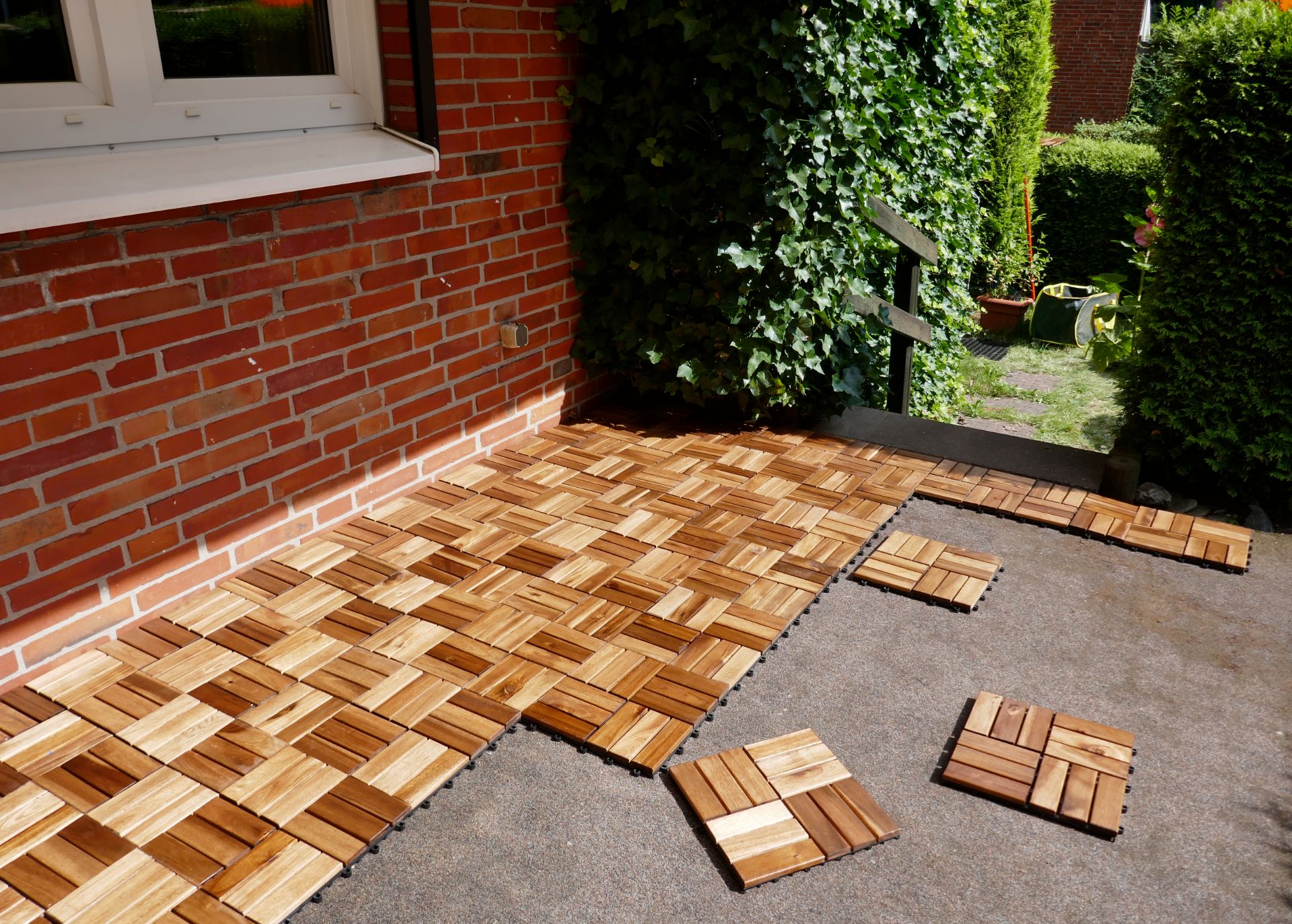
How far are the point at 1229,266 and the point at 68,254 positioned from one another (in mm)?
3246

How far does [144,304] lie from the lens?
2379 mm

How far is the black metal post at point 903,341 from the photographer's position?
14.0 feet

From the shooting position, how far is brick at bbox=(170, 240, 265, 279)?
2.44 metres

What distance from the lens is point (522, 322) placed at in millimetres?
3629

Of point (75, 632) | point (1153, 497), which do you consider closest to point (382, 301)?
point (75, 632)

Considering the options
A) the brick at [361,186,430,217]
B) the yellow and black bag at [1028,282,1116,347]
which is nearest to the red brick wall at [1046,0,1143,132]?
the yellow and black bag at [1028,282,1116,347]

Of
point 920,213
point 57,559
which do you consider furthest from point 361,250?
point 920,213

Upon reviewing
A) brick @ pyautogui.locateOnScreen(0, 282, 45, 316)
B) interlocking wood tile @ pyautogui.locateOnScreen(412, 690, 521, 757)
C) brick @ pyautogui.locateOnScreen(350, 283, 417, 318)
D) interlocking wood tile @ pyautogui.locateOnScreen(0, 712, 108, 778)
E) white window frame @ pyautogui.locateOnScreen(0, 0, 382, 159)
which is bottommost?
interlocking wood tile @ pyautogui.locateOnScreen(412, 690, 521, 757)

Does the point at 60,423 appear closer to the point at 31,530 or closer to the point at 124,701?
the point at 31,530

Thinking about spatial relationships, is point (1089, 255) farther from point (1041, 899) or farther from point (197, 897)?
point (197, 897)

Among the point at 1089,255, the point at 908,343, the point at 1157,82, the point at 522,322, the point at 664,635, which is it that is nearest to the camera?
the point at 664,635

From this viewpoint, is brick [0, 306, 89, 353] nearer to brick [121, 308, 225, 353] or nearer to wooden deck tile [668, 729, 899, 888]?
brick [121, 308, 225, 353]

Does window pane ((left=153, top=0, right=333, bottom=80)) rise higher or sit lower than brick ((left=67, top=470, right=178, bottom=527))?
higher

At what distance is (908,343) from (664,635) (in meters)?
2.30
